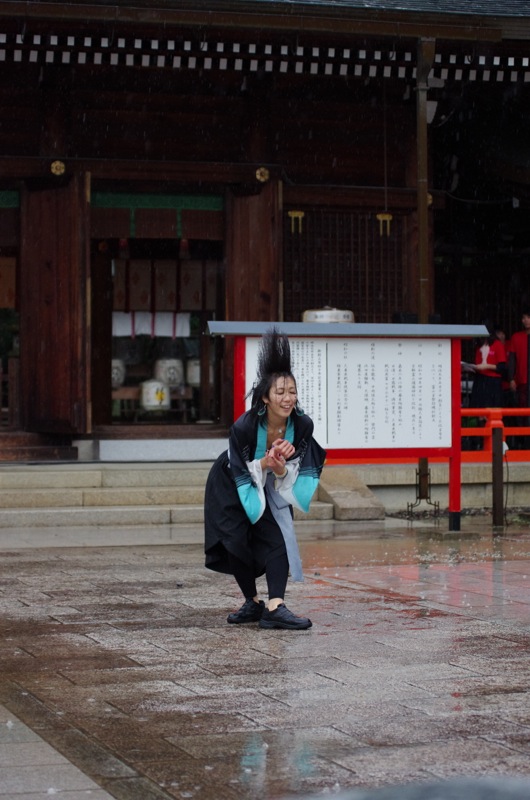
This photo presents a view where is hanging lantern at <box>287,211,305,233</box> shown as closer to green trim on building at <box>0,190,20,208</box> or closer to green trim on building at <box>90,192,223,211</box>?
green trim on building at <box>90,192,223,211</box>

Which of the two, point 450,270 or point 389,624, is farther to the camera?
point 450,270

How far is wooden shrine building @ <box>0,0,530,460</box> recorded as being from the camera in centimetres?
1386

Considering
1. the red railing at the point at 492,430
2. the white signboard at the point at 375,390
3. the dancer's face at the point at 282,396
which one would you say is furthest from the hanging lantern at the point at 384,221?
the dancer's face at the point at 282,396

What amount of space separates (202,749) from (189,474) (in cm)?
904

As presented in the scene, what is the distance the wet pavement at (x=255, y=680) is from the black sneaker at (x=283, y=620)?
6cm

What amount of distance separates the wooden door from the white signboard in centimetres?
429

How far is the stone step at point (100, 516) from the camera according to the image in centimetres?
1191

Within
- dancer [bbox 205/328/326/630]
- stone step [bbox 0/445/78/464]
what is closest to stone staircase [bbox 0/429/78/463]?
stone step [bbox 0/445/78/464]

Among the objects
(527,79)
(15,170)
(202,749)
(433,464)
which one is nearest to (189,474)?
(433,464)

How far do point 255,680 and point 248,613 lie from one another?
156 centimetres

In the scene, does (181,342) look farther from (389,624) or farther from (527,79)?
(389,624)

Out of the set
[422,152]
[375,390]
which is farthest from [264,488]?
[422,152]

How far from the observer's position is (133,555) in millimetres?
10195

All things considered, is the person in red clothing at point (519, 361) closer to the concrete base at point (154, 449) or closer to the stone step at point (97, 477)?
the concrete base at point (154, 449)
